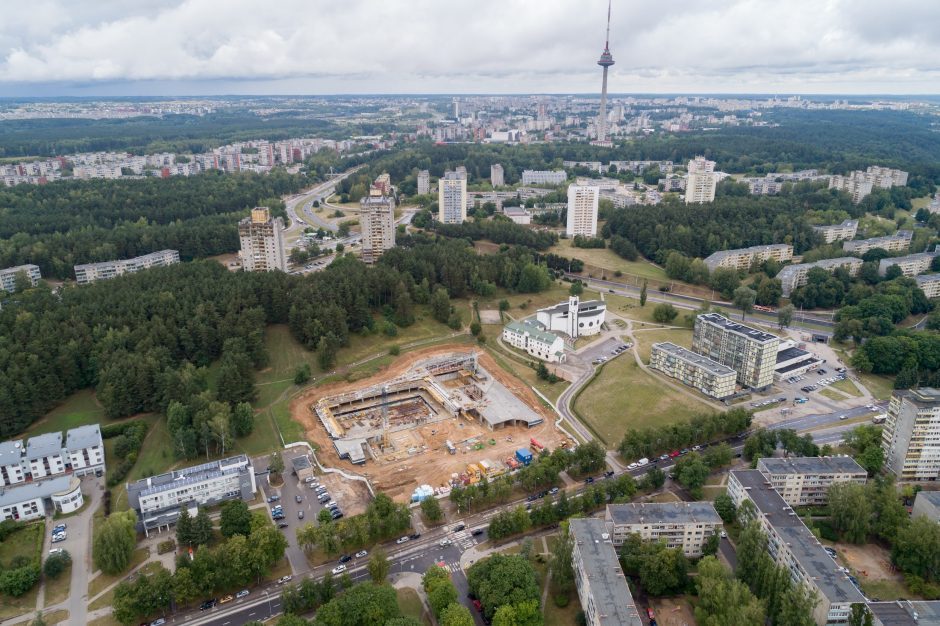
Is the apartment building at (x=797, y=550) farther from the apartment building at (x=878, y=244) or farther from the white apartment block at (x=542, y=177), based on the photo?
the white apartment block at (x=542, y=177)

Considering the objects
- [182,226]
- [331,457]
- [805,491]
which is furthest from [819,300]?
[182,226]

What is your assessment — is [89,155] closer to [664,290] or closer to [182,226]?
[182,226]

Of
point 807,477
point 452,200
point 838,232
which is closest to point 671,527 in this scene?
point 807,477

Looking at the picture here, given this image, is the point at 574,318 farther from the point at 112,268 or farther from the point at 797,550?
the point at 112,268

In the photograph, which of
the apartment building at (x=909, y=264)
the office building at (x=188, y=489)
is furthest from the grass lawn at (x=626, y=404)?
the apartment building at (x=909, y=264)

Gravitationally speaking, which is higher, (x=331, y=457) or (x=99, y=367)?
(x=99, y=367)

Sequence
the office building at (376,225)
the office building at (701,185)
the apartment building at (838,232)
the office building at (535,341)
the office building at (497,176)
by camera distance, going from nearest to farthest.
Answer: the office building at (535,341) < the office building at (376,225) < the apartment building at (838,232) < the office building at (701,185) < the office building at (497,176)

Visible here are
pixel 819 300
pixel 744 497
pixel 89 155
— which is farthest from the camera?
pixel 89 155

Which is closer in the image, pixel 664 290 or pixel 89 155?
pixel 664 290
